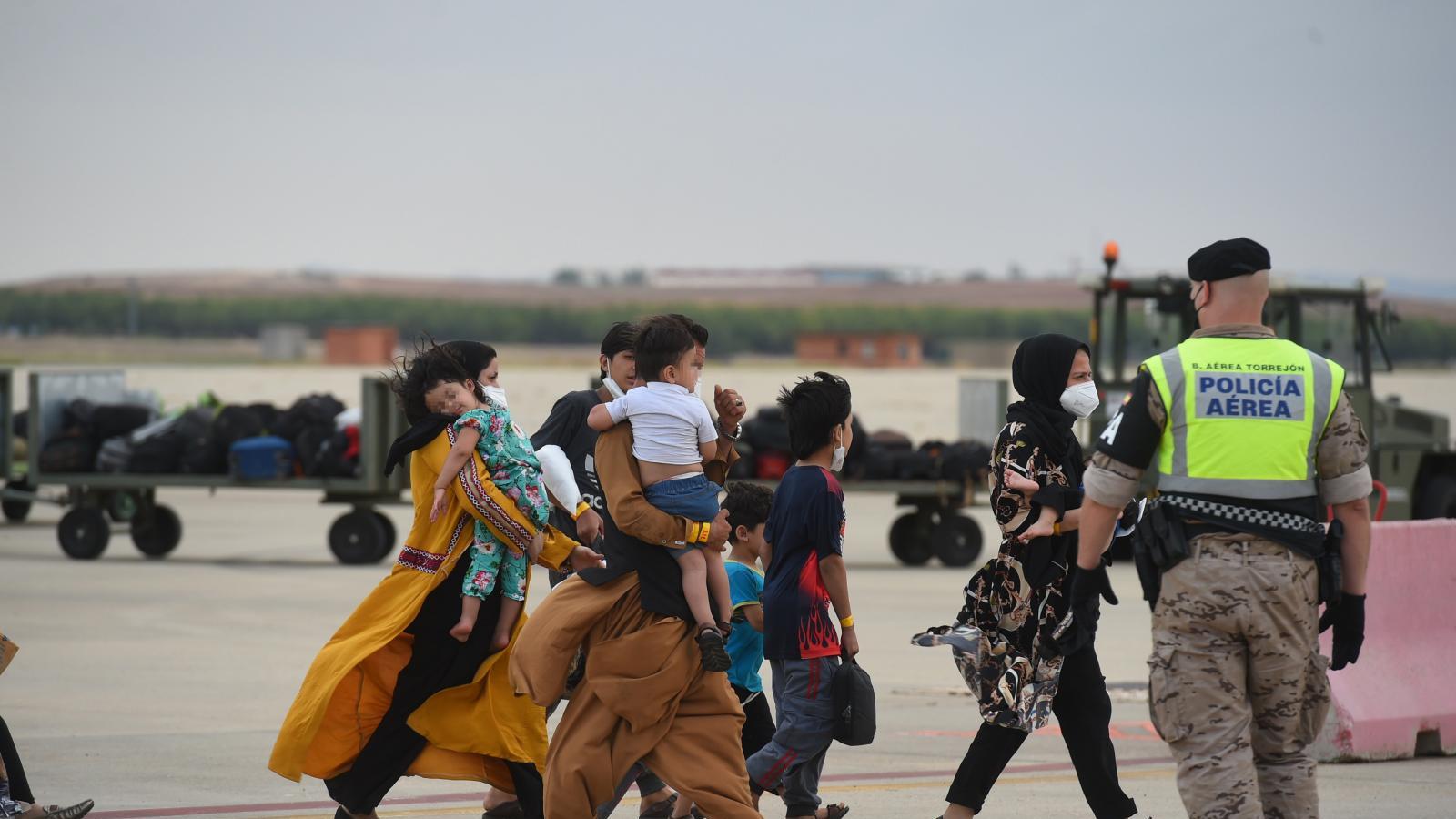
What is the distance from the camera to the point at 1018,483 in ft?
19.2

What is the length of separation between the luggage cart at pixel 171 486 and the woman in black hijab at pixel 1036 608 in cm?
1139

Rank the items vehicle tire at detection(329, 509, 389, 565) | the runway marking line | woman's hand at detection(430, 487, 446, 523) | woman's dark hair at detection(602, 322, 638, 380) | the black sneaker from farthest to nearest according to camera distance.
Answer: vehicle tire at detection(329, 509, 389, 565), the runway marking line, woman's dark hair at detection(602, 322, 638, 380), woman's hand at detection(430, 487, 446, 523), the black sneaker

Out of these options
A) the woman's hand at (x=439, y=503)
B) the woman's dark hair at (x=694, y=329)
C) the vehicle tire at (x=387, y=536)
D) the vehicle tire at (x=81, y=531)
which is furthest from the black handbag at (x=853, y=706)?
the vehicle tire at (x=81, y=531)

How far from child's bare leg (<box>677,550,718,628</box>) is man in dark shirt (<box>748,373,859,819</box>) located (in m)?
0.43

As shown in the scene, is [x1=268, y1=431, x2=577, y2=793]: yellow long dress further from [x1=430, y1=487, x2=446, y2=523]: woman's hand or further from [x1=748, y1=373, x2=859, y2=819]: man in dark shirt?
[x1=748, y1=373, x2=859, y2=819]: man in dark shirt

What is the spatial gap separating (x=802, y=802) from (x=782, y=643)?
0.58 meters

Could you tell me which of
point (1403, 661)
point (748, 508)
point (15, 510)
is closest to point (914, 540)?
point (1403, 661)

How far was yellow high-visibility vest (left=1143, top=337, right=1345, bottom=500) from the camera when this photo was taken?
4883mm

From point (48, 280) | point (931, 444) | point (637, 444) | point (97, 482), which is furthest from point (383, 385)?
point (48, 280)

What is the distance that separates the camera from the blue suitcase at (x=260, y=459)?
57.5ft

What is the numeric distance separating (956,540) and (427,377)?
12.6 m

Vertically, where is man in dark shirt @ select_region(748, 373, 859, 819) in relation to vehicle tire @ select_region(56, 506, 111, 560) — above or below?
above

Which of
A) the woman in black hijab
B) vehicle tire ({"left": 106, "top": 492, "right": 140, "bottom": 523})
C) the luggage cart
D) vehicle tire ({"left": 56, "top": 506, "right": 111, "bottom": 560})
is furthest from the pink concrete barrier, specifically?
vehicle tire ({"left": 106, "top": 492, "right": 140, "bottom": 523})

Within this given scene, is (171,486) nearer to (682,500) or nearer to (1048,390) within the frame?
(682,500)
